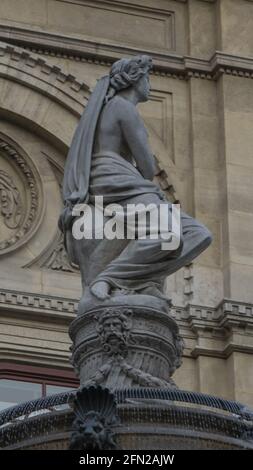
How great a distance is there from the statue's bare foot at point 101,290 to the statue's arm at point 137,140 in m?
1.24

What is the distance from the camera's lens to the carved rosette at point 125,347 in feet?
45.9

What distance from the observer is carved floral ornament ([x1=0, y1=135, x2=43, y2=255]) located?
80.9 ft

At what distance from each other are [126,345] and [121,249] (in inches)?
35.0

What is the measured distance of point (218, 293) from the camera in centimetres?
2455

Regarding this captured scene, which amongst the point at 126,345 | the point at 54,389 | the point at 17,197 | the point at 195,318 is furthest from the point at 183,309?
the point at 126,345

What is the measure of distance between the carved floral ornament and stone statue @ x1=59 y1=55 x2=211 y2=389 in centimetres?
917

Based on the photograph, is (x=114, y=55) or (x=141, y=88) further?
(x=114, y=55)

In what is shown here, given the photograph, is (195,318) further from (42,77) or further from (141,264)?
(141,264)

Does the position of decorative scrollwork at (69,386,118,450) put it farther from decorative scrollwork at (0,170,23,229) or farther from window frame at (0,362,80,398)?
decorative scrollwork at (0,170,23,229)

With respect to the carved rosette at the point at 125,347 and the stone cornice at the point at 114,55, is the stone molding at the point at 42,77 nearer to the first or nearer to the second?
the stone cornice at the point at 114,55

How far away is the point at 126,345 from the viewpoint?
1412 centimetres

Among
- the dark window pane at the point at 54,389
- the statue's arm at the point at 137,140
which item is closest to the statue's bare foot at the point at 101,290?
the statue's arm at the point at 137,140

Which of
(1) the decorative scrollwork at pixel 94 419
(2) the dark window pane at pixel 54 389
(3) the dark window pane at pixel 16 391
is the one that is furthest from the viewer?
(2) the dark window pane at pixel 54 389

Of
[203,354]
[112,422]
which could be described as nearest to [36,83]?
[203,354]
